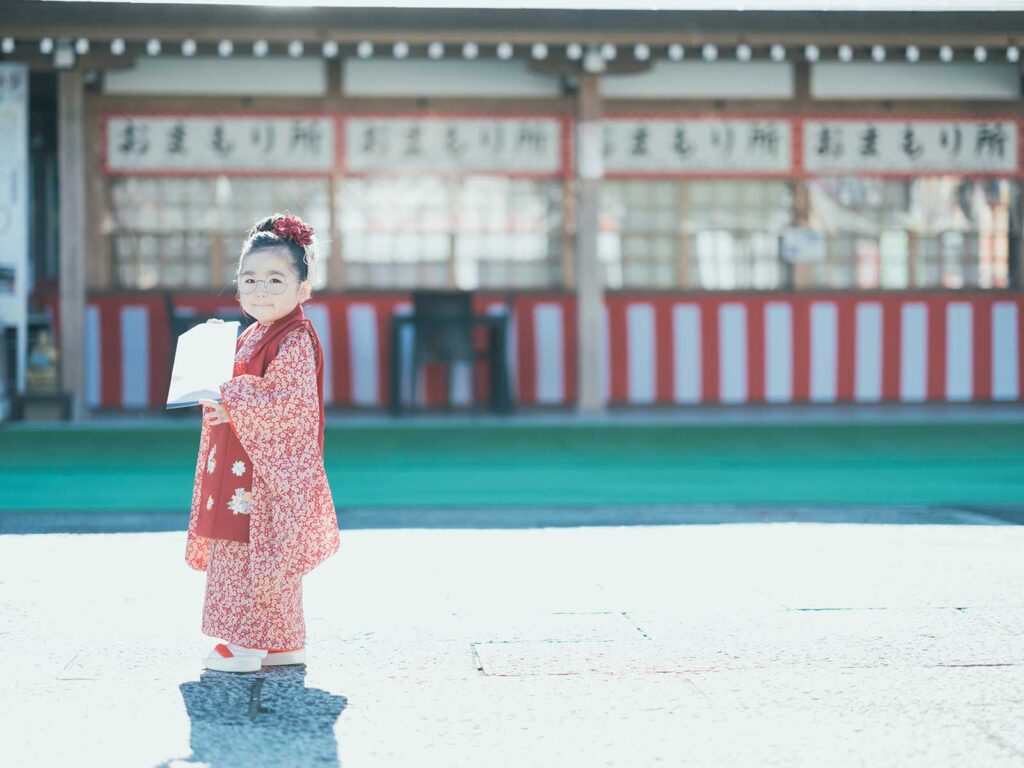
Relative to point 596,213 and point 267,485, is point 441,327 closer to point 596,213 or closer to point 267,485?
point 596,213

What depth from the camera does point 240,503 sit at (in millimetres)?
3797

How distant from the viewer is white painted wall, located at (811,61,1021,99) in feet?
38.7

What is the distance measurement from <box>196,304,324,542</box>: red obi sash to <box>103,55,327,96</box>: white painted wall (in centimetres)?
799

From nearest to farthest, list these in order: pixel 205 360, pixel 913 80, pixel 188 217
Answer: pixel 205 360 → pixel 188 217 → pixel 913 80

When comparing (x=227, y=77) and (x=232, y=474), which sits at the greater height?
(x=227, y=77)

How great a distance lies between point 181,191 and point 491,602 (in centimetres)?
777

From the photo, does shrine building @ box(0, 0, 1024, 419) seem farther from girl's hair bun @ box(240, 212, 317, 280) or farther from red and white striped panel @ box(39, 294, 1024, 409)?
girl's hair bun @ box(240, 212, 317, 280)

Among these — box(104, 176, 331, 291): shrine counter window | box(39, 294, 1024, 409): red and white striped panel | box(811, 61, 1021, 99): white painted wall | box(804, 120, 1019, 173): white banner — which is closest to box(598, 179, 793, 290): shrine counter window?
box(39, 294, 1024, 409): red and white striped panel

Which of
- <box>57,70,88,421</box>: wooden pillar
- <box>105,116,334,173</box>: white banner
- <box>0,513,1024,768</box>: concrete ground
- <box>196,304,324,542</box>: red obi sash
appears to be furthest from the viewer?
<box>105,116,334,173</box>: white banner

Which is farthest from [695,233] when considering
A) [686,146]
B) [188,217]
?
[188,217]

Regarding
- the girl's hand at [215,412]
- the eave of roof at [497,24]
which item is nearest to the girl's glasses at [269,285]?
the girl's hand at [215,412]

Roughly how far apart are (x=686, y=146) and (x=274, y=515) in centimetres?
838

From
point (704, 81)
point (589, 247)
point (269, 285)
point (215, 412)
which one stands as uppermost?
point (704, 81)

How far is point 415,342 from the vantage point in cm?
1105
